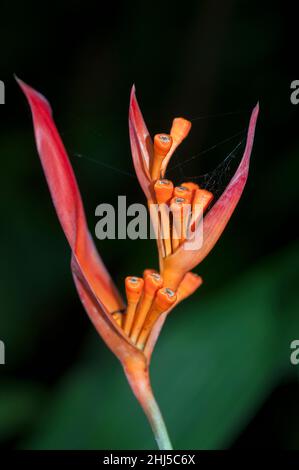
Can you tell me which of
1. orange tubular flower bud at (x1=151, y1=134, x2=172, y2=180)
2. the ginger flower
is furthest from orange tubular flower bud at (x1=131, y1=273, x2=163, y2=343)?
orange tubular flower bud at (x1=151, y1=134, x2=172, y2=180)

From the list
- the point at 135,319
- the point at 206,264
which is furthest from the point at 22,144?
the point at 135,319

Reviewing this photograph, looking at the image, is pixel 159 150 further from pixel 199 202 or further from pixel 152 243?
pixel 152 243

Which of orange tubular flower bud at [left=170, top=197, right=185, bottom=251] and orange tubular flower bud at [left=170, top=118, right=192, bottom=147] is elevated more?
orange tubular flower bud at [left=170, top=118, right=192, bottom=147]

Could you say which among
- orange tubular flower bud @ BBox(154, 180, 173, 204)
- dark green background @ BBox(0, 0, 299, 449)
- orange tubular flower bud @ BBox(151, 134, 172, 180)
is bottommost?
dark green background @ BBox(0, 0, 299, 449)

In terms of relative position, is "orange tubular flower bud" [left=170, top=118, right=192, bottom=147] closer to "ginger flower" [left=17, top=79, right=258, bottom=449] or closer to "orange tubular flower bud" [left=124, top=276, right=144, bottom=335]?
"ginger flower" [left=17, top=79, right=258, bottom=449]

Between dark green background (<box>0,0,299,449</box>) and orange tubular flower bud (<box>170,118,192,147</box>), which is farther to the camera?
dark green background (<box>0,0,299,449</box>)
